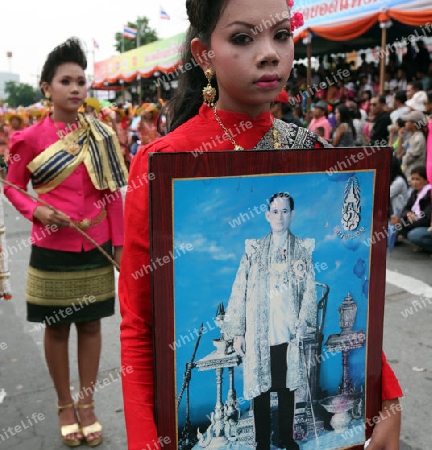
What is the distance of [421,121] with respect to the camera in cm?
738

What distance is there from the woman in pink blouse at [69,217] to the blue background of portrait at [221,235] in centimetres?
163

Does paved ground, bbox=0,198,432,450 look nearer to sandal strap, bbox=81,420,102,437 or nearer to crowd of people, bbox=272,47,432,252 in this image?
sandal strap, bbox=81,420,102,437

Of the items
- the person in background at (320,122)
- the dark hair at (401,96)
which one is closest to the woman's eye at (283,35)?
the person in background at (320,122)

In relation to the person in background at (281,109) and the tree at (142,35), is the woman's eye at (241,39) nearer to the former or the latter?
the person in background at (281,109)

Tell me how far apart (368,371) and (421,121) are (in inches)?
269

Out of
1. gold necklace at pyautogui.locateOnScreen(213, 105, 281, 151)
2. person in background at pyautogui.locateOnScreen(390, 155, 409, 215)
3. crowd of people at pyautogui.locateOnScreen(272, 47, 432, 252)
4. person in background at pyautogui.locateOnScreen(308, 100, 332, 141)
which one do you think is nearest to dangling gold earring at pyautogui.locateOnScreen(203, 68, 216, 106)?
gold necklace at pyautogui.locateOnScreen(213, 105, 281, 151)

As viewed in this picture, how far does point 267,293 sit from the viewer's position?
1068 millimetres

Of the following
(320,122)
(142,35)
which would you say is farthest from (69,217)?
(142,35)

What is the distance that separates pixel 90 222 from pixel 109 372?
1.32 metres

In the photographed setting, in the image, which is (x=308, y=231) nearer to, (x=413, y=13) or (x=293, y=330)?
(x=293, y=330)

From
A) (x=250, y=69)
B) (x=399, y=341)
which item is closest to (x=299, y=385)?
(x=250, y=69)

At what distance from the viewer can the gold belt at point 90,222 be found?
8.46ft

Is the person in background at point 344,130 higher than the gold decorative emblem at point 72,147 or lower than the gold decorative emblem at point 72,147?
lower

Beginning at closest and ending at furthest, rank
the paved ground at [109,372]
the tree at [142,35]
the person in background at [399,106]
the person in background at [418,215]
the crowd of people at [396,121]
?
the paved ground at [109,372] < the person in background at [418,215] < the crowd of people at [396,121] < the person in background at [399,106] < the tree at [142,35]
